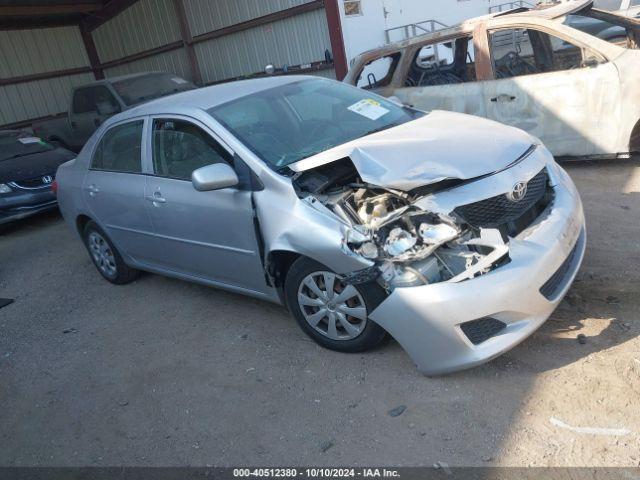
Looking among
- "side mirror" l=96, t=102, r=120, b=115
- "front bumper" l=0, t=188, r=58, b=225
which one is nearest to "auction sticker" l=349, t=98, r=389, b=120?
"front bumper" l=0, t=188, r=58, b=225

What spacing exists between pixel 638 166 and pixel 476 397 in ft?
12.7

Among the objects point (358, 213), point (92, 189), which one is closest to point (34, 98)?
point (92, 189)

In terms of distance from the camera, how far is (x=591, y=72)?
5539 mm

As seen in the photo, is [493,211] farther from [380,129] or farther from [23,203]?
[23,203]

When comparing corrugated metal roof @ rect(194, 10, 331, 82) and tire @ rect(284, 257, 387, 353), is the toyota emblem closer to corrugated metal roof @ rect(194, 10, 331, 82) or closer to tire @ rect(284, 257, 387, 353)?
tire @ rect(284, 257, 387, 353)

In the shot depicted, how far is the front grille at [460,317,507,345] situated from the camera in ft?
9.44

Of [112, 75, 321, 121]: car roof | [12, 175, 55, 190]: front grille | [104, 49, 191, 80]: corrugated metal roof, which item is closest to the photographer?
[112, 75, 321, 121]: car roof

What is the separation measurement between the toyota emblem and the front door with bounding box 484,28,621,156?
291 centimetres

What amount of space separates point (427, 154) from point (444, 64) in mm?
4129

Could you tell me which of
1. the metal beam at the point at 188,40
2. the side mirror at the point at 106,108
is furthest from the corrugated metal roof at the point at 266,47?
the side mirror at the point at 106,108

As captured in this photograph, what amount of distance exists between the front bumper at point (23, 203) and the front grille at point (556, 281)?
7.33m

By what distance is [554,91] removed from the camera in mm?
5793

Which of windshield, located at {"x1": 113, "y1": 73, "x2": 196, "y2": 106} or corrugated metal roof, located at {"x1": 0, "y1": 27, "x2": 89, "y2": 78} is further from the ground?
corrugated metal roof, located at {"x1": 0, "y1": 27, "x2": 89, "y2": 78}

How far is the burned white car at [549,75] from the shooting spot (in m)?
5.48
